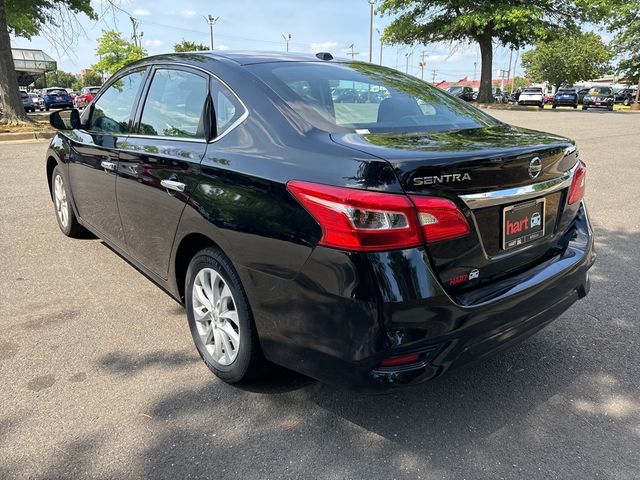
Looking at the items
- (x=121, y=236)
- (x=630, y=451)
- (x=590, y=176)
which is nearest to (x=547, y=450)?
(x=630, y=451)

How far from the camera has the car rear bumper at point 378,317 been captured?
1.92 meters

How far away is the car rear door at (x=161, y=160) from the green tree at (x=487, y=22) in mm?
28558

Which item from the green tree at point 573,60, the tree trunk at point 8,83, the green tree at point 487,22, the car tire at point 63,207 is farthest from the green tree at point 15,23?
the green tree at point 573,60

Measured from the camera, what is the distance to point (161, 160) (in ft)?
9.56

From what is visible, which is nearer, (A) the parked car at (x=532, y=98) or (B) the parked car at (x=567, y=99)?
(A) the parked car at (x=532, y=98)

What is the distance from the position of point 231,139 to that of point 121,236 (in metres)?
1.58

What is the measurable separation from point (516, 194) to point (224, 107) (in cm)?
149

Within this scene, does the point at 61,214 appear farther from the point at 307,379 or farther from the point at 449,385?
the point at 449,385

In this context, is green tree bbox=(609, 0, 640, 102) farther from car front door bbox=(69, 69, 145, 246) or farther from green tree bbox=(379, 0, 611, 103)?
car front door bbox=(69, 69, 145, 246)

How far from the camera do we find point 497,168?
212cm

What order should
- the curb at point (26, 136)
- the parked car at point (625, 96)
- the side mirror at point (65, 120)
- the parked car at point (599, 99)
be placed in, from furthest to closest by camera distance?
the parked car at point (625, 96) → the parked car at point (599, 99) → the curb at point (26, 136) → the side mirror at point (65, 120)

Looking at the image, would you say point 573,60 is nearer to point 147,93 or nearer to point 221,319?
point 147,93

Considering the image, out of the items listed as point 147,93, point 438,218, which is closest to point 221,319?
point 438,218

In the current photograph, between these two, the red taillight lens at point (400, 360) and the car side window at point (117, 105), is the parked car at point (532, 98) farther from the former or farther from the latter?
the red taillight lens at point (400, 360)
